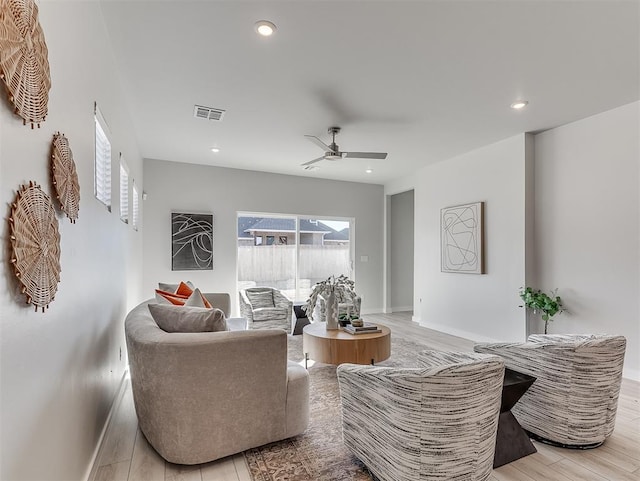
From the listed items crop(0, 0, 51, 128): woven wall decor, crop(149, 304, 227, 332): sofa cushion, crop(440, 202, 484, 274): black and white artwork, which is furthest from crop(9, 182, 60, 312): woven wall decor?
crop(440, 202, 484, 274): black and white artwork

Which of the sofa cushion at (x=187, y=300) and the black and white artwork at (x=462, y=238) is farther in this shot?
the black and white artwork at (x=462, y=238)

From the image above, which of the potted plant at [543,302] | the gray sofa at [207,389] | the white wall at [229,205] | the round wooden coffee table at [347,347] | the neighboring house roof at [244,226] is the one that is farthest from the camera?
the neighboring house roof at [244,226]

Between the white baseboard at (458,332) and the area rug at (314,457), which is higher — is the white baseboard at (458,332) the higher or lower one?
the higher one

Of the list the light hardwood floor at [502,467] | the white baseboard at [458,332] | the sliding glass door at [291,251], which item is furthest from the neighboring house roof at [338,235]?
the light hardwood floor at [502,467]

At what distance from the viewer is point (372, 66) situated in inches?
109

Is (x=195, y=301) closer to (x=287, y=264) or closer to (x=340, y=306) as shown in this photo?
(x=340, y=306)

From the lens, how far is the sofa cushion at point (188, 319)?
2.12 meters

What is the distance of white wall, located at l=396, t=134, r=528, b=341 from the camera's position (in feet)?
14.6

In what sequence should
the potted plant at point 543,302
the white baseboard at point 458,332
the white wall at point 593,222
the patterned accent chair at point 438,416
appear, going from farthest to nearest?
the white baseboard at point 458,332, the potted plant at point 543,302, the white wall at point 593,222, the patterned accent chair at point 438,416

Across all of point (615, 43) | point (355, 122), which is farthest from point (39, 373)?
point (615, 43)

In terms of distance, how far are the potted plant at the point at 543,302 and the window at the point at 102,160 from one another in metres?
4.42

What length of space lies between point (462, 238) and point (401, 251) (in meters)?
2.50

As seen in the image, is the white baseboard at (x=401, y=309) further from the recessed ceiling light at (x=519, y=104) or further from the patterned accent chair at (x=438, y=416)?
the patterned accent chair at (x=438, y=416)

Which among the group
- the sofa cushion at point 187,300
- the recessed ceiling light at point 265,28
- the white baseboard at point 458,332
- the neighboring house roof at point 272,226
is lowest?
the white baseboard at point 458,332
